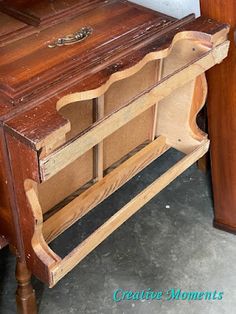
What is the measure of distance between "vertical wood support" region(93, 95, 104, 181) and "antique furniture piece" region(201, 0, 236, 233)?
0.32 m

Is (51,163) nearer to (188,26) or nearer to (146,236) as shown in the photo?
(188,26)

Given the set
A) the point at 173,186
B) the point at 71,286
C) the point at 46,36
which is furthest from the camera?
the point at 173,186

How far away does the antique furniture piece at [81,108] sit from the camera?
90 cm

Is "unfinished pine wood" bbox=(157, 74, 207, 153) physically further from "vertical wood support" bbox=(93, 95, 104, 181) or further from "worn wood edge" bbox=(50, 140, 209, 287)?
"vertical wood support" bbox=(93, 95, 104, 181)

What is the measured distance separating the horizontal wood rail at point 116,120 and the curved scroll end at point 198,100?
143 mm

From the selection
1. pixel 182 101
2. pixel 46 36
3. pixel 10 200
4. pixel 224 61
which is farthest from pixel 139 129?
pixel 10 200

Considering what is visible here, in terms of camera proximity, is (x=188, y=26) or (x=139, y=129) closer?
(x=188, y=26)

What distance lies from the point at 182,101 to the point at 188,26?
0.79 feet

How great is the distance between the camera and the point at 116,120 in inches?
36.9

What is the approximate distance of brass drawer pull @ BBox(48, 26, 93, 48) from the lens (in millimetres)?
1103

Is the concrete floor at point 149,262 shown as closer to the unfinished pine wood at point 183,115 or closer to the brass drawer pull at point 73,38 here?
the unfinished pine wood at point 183,115

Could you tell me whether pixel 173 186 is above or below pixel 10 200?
below

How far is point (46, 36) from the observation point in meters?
1.13

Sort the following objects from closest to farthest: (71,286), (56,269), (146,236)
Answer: (56,269) < (71,286) < (146,236)
